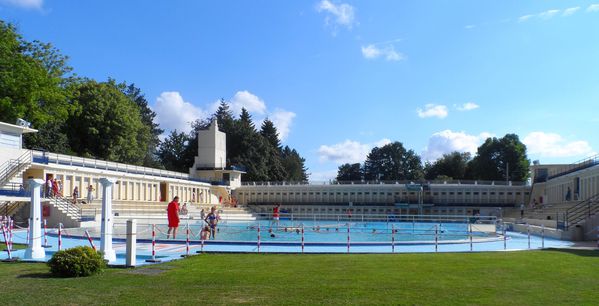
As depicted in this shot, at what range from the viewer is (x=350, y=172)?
4744 inches

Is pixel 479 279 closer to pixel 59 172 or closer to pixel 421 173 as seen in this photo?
pixel 59 172

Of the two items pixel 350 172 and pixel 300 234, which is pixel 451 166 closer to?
pixel 350 172

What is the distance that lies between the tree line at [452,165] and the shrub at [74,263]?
240 ft

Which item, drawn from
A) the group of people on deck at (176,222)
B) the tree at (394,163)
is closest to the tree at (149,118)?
the tree at (394,163)

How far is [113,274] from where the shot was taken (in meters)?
12.8

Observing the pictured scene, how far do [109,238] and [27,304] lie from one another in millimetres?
6476

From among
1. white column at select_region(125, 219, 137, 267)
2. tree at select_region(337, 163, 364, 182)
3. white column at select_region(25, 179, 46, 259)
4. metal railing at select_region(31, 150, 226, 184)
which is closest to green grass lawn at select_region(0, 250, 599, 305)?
white column at select_region(125, 219, 137, 267)

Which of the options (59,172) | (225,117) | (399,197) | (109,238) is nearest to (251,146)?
(225,117)

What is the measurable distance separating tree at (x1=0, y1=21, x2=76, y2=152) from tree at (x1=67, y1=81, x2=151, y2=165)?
6542mm

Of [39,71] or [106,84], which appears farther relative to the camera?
[106,84]

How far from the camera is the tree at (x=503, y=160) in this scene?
84625 mm

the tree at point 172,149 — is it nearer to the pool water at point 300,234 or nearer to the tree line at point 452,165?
the tree line at point 452,165

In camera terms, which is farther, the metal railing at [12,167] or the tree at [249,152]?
the tree at [249,152]

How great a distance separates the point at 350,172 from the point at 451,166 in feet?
89.9
